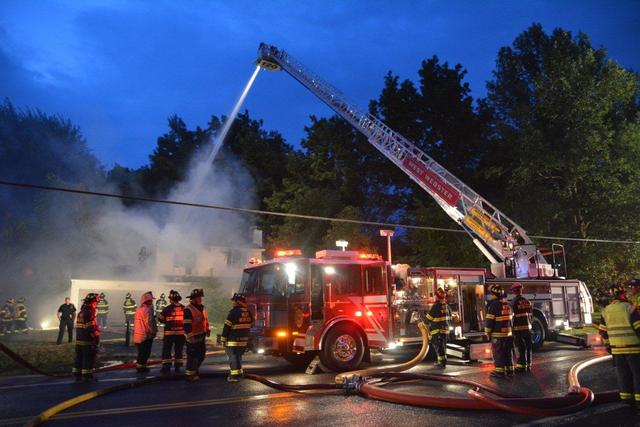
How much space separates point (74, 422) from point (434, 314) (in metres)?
6.60

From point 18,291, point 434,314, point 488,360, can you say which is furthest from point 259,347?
point 18,291

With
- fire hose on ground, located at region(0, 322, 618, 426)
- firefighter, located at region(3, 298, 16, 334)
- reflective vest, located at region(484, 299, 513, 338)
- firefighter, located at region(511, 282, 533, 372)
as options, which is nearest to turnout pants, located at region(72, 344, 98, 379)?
fire hose on ground, located at region(0, 322, 618, 426)

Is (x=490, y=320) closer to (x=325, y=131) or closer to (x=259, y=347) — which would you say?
(x=259, y=347)

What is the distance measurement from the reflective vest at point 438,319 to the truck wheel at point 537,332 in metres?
4.27

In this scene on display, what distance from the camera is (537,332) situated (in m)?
13.1

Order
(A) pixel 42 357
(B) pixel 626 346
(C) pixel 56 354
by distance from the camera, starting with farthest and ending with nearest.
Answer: (C) pixel 56 354, (A) pixel 42 357, (B) pixel 626 346

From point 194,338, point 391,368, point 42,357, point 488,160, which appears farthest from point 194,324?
point 488,160

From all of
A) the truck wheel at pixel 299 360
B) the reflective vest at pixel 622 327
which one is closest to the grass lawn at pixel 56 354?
the truck wheel at pixel 299 360

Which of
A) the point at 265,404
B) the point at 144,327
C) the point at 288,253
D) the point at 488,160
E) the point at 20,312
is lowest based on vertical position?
the point at 265,404

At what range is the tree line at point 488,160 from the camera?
21500 mm

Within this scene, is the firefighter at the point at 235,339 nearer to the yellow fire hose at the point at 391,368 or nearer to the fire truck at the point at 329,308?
the fire truck at the point at 329,308

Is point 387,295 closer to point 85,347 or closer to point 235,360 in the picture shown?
point 235,360

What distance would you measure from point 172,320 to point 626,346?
7480 mm

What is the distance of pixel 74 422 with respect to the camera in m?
5.81
